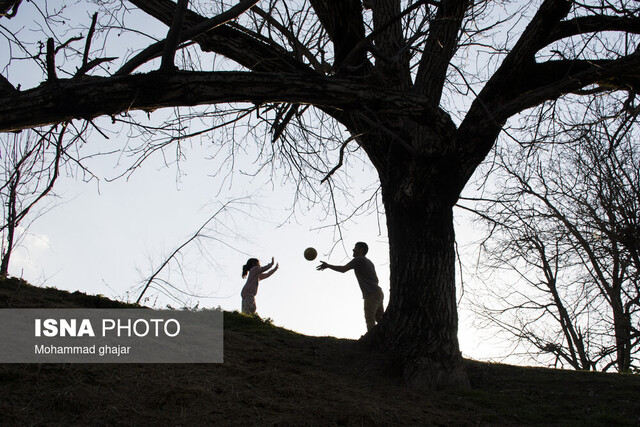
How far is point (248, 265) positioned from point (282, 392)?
20.4ft

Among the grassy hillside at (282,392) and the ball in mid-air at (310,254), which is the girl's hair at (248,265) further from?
the grassy hillside at (282,392)

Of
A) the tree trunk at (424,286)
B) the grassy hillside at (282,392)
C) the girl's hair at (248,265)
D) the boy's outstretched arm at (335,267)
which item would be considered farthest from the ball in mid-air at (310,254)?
the tree trunk at (424,286)

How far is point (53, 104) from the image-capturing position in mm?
3545

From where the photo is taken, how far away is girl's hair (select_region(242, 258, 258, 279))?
1077 cm

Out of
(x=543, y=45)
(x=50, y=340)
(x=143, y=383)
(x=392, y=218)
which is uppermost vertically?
(x=543, y=45)

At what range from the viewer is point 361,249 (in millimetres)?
8992

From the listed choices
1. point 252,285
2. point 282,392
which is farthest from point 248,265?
point 282,392

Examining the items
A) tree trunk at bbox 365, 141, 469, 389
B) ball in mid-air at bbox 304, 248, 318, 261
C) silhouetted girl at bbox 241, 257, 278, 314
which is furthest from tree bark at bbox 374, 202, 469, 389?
silhouetted girl at bbox 241, 257, 278, 314

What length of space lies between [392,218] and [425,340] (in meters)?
1.41

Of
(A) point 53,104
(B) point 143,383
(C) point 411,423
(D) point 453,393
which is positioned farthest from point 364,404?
(A) point 53,104

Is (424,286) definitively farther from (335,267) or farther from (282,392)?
(335,267)

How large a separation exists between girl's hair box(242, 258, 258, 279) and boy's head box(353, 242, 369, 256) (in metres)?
2.57

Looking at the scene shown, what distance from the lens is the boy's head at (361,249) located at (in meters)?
8.99

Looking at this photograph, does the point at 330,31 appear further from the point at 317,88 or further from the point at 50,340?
the point at 50,340
